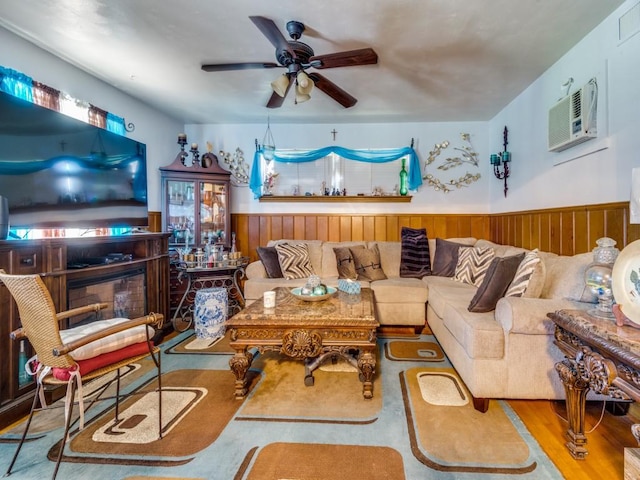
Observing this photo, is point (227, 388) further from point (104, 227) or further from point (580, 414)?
point (580, 414)

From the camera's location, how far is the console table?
106 cm

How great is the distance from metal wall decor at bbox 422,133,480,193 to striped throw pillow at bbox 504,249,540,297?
2346mm

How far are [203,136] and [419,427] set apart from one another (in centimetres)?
430

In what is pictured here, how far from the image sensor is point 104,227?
8.64 feet

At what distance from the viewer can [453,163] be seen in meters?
4.13

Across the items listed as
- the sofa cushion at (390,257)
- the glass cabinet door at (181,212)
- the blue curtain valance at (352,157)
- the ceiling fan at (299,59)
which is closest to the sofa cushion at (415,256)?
the sofa cushion at (390,257)

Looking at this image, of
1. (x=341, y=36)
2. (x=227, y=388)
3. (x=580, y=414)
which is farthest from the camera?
(x=341, y=36)

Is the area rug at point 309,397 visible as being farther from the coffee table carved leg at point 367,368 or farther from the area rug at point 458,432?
the area rug at point 458,432

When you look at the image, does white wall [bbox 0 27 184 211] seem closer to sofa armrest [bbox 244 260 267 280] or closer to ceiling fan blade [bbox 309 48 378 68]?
sofa armrest [bbox 244 260 267 280]

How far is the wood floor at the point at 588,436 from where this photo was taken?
1354 millimetres

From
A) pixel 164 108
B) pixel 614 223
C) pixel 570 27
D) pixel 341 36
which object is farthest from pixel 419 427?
pixel 164 108

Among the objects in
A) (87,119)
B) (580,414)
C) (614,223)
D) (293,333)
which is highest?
(87,119)

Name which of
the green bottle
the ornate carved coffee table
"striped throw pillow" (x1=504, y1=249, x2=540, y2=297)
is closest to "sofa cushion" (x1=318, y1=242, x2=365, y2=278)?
the green bottle

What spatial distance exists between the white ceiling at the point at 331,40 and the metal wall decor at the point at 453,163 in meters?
0.77
